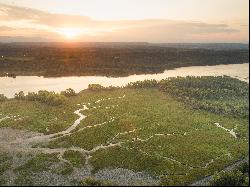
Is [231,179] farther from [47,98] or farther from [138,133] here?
[47,98]

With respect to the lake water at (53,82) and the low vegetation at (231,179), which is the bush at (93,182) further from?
the lake water at (53,82)

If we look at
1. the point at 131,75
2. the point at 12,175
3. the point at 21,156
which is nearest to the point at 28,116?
the point at 21,156

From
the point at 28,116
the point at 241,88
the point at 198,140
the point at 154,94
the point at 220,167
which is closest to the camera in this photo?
the point at 220,167

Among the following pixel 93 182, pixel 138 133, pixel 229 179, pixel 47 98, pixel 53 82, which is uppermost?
pixel 47 98

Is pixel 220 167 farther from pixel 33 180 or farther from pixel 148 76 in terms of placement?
Result: pixel 148 76

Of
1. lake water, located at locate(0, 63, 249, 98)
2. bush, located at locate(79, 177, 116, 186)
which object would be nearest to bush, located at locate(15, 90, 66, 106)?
lake water, located at locate(0, 63, 249, 98)

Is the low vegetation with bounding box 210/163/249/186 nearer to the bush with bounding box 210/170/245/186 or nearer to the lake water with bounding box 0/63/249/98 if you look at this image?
the bush with bounding box 210/170/245/186

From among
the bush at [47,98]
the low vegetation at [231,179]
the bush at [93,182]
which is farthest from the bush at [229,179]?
the bush at [47,98]

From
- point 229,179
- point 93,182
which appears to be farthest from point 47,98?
point 229,179
